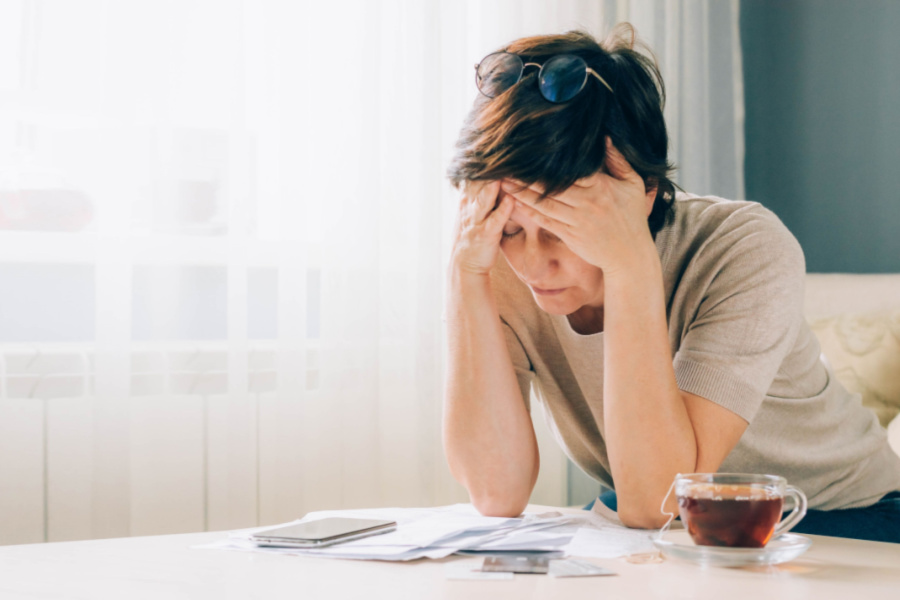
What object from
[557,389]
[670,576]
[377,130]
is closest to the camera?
[670,576]

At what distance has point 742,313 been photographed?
971mm

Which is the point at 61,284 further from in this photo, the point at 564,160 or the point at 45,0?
the point at 564,160

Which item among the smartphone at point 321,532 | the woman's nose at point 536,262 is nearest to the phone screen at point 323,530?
the smartphone at point 321,532

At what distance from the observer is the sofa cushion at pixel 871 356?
73.0 inches

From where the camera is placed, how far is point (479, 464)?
3.43 feet

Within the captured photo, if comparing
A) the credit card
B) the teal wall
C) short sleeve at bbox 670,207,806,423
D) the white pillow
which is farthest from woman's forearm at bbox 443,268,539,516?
the teal wall

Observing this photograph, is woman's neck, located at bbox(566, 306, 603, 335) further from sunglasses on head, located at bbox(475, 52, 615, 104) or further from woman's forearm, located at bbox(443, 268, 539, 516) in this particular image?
sunglasses on head, located at bbox(475, 52, 615, 104)

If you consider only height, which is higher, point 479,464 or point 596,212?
point 596,212

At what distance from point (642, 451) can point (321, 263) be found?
116cm

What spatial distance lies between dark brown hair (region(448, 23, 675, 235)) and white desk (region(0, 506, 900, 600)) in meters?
0.46

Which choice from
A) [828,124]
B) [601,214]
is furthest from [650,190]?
[828,124]

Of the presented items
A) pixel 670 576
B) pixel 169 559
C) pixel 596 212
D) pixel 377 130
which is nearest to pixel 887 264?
pixel 377 130

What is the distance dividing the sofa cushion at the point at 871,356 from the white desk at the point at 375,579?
128 cm

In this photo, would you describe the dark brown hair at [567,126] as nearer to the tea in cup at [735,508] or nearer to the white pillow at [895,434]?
the tea in cup at [735,508]
